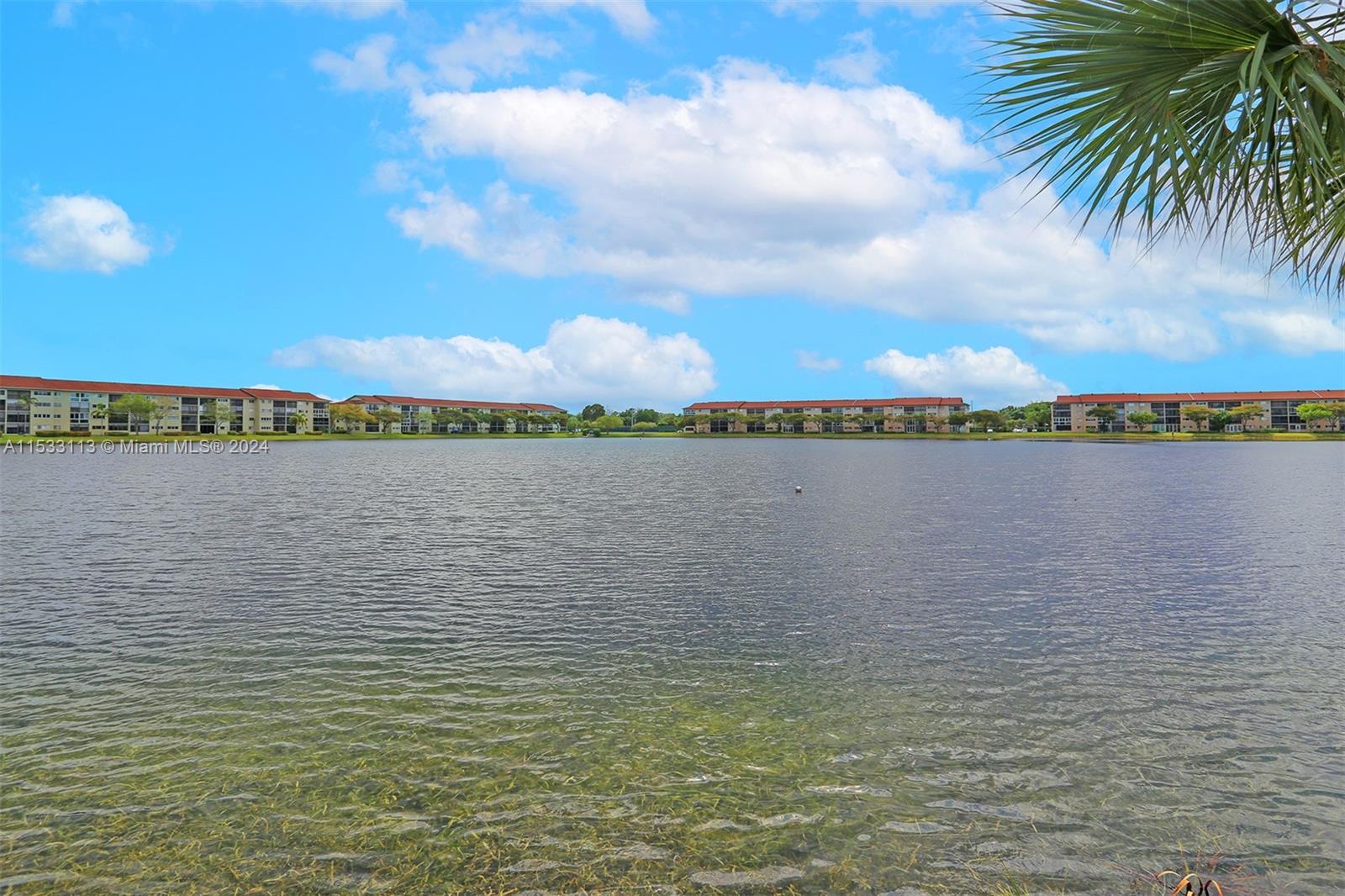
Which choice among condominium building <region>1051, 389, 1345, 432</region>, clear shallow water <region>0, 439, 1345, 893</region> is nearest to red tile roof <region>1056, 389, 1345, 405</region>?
condominium building <region>1051, 389, 1345, 432</region>

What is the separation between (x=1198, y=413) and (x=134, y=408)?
781 feet

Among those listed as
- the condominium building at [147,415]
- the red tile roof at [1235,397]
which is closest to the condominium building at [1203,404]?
the red tile roof at [1235,397]

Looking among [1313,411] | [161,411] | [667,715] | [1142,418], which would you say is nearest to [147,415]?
[161,411]

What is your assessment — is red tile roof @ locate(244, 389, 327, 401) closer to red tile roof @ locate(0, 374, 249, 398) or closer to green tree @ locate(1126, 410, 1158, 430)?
red tile roof @ locate(0, 374, 249, 398)

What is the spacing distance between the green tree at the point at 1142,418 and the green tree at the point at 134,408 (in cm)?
22955

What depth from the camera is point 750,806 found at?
24.2 feet

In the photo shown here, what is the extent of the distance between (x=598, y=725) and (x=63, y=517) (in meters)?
31.7

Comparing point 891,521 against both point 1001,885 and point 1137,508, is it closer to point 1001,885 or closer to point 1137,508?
point 1137,508

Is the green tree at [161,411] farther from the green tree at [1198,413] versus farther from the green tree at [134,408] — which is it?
the green tree at [1198,413]

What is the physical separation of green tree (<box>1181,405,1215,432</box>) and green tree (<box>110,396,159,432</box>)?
23354 centimetres

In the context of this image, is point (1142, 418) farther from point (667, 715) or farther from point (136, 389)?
point (136, 389)

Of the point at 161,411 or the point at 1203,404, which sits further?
the point at 1203,404

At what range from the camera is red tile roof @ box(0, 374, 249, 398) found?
14962cm

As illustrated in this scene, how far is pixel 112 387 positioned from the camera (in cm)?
16575
